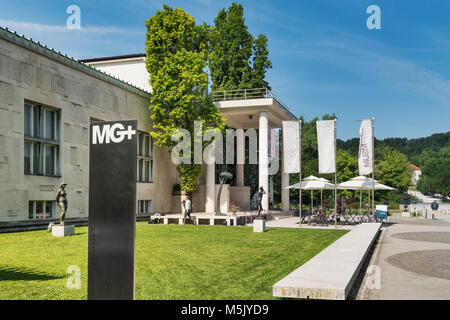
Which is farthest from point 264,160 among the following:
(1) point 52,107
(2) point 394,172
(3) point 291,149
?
(2) point 394,172

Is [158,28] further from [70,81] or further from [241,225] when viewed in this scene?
[241,225]

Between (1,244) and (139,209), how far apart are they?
625 inches

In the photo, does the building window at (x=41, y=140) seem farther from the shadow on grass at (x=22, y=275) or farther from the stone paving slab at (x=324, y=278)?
the stone paving slab at (x=324, y=278)

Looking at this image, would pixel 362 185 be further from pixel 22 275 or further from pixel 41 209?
pixel 22 275

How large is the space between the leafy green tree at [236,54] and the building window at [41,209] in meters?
28.7

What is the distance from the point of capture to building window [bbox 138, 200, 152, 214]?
2995 centimetres

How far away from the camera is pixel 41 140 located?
2083 centimetres

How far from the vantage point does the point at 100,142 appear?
158 inches

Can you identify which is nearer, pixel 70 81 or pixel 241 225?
pixel 70 81

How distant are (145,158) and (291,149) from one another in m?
11.9

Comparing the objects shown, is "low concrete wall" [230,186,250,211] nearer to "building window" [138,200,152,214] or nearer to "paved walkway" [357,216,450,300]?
"building window" [138,200,152,214]

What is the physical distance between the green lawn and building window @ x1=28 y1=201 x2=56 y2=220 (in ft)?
14.6

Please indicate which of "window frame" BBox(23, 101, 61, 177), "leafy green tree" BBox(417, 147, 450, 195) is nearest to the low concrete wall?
"window frame" BBox(23, 101, 61, 177)
